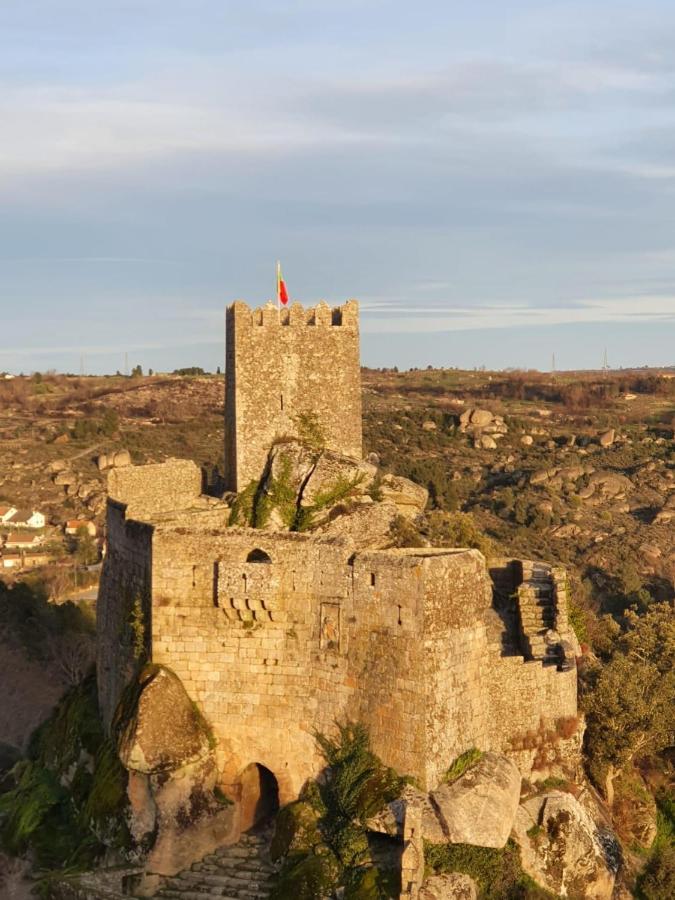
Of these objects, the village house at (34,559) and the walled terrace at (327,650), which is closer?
the walled terrace at (327,650)

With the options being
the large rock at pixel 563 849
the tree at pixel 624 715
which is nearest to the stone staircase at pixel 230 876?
the large rock at pixel 563 849

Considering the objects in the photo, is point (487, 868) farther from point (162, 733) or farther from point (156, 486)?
point (156, 486)

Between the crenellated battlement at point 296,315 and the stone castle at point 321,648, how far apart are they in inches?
207

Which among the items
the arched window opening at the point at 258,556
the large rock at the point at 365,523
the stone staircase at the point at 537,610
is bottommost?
the stone staircase at the point at 537,610

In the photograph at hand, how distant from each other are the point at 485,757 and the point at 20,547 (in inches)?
1801

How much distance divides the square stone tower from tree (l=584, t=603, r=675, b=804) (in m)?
7.84

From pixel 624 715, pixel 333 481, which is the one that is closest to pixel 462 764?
pixel 624 715

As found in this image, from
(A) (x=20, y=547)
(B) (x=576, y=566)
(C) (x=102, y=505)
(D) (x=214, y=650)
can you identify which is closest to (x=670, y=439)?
(B) (x=576, y=566)

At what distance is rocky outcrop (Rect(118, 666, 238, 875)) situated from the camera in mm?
19438

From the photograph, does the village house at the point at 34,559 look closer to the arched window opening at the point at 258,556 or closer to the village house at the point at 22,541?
the village house at the point at 22,541

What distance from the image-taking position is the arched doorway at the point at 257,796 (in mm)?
20297

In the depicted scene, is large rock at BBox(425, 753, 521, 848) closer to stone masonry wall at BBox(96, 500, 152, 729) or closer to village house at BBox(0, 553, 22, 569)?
stone masonry wall at BBox(96, 500, 152, 729)

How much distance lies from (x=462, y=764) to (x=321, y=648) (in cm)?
309

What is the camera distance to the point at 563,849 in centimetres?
1973
